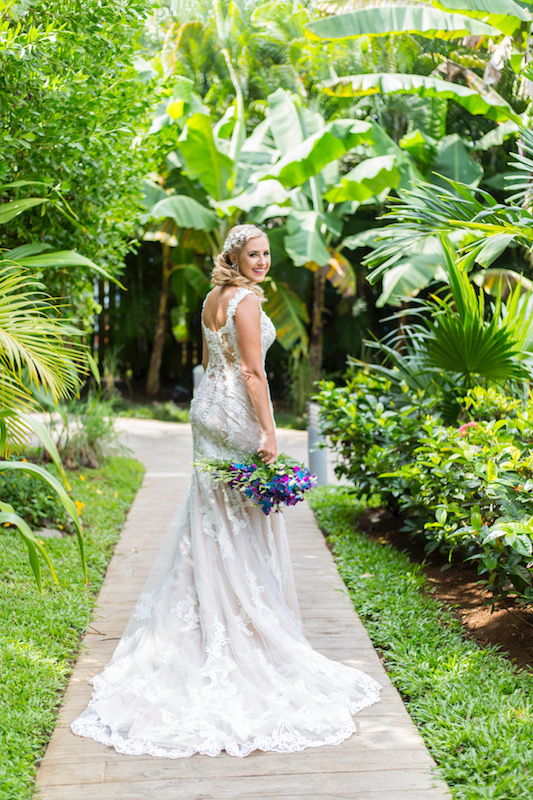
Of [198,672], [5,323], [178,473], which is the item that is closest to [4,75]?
[5,323]

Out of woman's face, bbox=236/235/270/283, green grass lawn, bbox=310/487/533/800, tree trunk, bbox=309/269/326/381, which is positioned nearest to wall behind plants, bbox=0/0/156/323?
woman's face, bbox=236/235/270/283

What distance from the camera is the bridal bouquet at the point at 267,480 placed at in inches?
131

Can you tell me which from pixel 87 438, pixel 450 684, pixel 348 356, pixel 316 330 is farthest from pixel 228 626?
pixel 316 330

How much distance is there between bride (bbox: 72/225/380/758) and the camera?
2.90 meters

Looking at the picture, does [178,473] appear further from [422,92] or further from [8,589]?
[422,92]

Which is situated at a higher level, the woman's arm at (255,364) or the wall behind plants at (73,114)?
the wall behind plants at (73,114)

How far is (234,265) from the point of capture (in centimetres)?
354

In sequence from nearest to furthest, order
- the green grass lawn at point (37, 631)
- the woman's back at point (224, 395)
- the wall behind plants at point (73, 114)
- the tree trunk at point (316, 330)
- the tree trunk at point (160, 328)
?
the green grass lawn at point (37, 631), the woman's back at point (224, 395), the wall behind plants at point (73, 114), the tree trunk at point (316, 330), the tree trunk at point (160, 328)

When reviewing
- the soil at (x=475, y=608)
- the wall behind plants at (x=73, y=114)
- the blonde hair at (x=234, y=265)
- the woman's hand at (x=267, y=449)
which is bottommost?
the soil at (x=475, y=608)

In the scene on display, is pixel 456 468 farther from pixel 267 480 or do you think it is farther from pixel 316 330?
pixel 316 330

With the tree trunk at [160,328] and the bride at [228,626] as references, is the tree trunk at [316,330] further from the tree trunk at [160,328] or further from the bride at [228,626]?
the bride at [228,626]

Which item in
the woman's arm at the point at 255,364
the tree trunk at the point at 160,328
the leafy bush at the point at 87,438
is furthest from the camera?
the tree trunk at the point at 160,328

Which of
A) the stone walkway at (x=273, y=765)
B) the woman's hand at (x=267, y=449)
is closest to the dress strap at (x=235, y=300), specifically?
the woman's hand at (x=267, y=449)

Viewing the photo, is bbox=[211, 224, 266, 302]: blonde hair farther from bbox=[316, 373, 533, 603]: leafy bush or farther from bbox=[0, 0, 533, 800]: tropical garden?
bbox=[316, 373, 533, 603]: leafy bush
